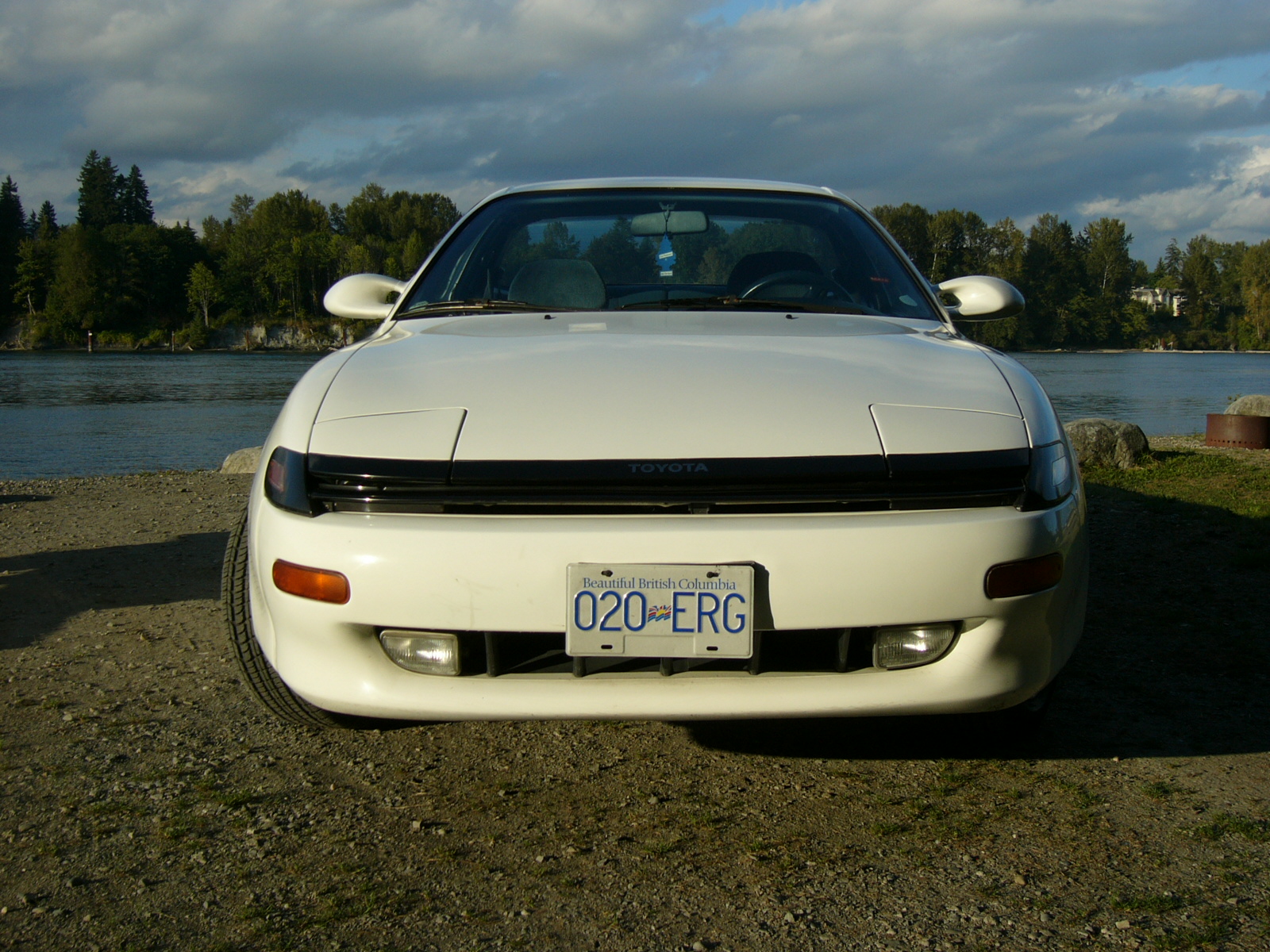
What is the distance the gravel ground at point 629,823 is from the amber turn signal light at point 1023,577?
504mm

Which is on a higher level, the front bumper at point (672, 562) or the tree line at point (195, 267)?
the tree line at point (195, 267)

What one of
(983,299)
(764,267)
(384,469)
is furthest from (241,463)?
(384,469)

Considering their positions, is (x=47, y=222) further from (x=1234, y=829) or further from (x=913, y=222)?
(x=1234, y=829)

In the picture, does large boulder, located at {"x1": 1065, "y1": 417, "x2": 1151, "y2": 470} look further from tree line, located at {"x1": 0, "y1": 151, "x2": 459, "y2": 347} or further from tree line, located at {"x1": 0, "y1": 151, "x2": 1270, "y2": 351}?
tree line, located at {"x1": 0, "y1": 151, "x2": 459, "y2": 347}

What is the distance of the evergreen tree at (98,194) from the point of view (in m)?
125

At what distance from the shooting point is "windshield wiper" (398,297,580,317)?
281 cm

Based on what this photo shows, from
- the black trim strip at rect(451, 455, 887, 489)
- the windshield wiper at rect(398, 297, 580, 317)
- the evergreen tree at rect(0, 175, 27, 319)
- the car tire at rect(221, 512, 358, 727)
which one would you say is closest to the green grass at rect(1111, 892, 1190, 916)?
the black trim strip at rect(451, 455, 887, 489)

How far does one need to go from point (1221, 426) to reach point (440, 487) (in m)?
10.3

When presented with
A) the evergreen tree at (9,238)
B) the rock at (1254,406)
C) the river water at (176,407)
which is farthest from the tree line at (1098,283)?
the evergreen tree at (9,238)

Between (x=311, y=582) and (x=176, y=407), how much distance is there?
80.5ft

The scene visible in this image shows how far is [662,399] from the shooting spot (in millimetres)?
1924

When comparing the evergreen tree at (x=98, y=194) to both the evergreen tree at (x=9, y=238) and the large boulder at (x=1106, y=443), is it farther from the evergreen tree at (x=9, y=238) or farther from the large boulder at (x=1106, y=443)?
the large boulder at (x=1106, y=443)

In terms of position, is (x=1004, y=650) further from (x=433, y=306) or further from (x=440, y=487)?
(x=433, y=306)

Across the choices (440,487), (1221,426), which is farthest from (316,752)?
(1221,426)
